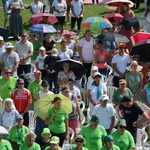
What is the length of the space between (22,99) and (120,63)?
11.1ft

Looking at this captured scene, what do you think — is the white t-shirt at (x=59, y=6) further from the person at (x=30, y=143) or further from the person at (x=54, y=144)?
the person at (x=54, y=144)

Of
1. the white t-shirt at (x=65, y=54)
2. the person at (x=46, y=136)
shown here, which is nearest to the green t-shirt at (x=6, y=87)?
the white t-shirt at (x=65, y=54)

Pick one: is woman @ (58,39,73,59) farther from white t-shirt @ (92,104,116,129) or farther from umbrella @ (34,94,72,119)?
umbrella @ (34,94,72,119)

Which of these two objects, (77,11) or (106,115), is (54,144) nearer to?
(106,115)

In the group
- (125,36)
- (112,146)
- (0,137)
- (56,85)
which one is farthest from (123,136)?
(125,36)

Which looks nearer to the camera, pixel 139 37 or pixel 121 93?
pixel 121 93

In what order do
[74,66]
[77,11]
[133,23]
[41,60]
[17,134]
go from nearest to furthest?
[17,134], [74,66], [41,60], [133,23], [77,11]

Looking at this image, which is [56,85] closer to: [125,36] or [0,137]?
[125,36]

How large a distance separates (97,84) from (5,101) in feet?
8.44

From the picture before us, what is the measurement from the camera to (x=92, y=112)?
61.6ft

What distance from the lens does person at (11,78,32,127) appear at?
19266 millimetres

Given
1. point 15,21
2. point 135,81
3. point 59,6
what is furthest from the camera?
point 59,6

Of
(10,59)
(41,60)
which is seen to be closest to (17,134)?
(10,59)

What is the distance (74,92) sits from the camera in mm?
19609
